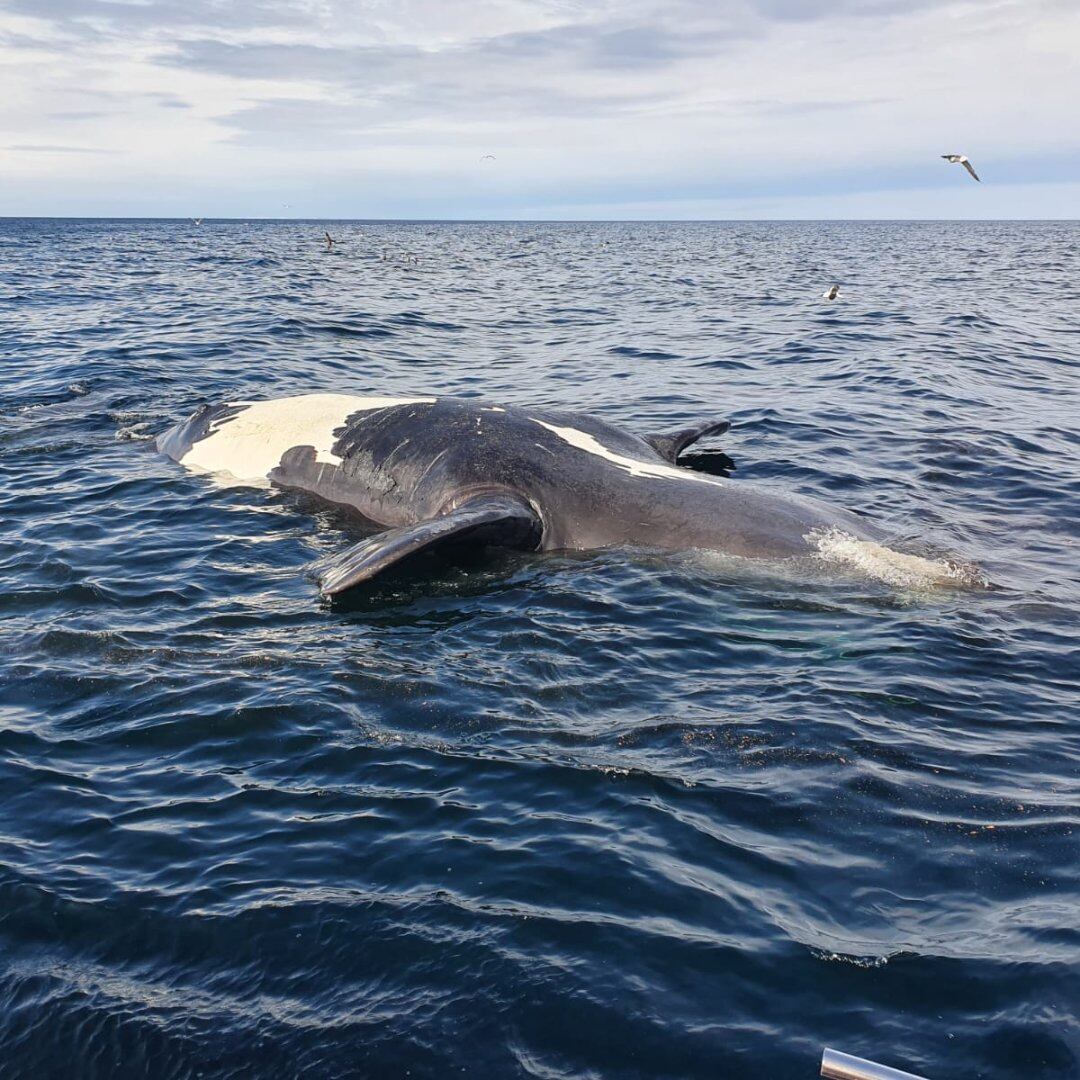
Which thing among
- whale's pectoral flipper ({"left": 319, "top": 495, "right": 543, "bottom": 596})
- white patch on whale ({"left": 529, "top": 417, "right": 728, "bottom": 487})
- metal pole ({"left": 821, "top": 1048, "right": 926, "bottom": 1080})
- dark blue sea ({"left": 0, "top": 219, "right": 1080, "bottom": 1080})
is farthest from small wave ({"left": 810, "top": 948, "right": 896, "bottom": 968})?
white patch on whale ({"left": 529, "top": 417, "right": 728, "bottom": 487})

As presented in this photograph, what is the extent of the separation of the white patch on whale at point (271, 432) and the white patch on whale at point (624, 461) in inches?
66.5

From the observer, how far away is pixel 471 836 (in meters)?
5.24

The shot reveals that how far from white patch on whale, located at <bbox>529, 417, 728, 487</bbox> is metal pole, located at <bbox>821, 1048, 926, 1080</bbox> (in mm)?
6744

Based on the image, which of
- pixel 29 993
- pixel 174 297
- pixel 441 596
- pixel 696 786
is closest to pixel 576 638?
pixel 441 596

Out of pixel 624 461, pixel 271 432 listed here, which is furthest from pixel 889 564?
pixel 271 432

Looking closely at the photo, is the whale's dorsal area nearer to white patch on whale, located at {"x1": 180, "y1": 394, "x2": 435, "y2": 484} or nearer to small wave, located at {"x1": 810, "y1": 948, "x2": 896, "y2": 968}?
white patch on whale, located at {"x1": 180, "y1": 394, "x2": 435, "y2": 484}

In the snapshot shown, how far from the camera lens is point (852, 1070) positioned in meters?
2.96

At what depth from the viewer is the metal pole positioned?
296cm

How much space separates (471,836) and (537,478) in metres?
4.72

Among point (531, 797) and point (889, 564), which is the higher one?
point (889, 564)

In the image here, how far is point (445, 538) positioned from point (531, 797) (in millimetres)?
3088

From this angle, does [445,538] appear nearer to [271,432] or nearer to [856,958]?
[271,432]

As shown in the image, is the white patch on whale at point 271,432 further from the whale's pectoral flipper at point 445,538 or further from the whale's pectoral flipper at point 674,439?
the whale's pectoral flipper at point 674,439

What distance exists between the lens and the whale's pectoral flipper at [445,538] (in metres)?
7.76
